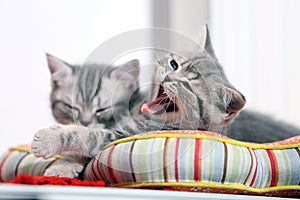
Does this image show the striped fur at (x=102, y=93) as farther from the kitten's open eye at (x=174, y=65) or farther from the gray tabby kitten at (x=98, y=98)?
the kitten's open eye at (x=174, y=65)

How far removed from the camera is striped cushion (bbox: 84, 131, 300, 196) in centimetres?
105

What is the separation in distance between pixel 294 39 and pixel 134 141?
4.64 ft

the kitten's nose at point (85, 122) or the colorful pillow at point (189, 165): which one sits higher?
the kitten's nose at point (85, 122)

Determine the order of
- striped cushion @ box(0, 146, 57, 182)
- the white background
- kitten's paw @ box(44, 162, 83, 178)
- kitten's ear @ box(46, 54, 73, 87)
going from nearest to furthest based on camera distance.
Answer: kitten's paw @ box(44, 162, 83, 178) → striped cushion @ box(0, 146, 57, 182) → kitten's ear @ box(46, 54, 73, 87) → the white background

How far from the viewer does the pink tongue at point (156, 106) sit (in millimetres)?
1188

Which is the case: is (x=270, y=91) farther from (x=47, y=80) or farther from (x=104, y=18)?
(x=47, y=80)

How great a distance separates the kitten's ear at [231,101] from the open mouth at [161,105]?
12 cm

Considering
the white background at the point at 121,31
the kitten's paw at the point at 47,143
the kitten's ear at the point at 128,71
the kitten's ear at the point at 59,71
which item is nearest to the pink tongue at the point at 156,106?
the kitten's ear at the point at 128,71

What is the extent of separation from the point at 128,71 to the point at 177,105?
0.58 feet

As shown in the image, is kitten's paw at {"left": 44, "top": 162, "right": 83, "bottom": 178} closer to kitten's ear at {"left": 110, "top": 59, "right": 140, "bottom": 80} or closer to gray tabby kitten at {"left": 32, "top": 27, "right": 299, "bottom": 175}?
gray tabby kitten at {"left": 32, "top": 27, "right": 299, "bottom": 175}

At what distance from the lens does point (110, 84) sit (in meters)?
1.27

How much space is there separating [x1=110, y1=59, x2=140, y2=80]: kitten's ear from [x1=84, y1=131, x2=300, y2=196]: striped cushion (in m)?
0.22

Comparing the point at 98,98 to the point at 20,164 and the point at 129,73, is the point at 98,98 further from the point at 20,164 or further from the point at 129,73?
the point at 20,164

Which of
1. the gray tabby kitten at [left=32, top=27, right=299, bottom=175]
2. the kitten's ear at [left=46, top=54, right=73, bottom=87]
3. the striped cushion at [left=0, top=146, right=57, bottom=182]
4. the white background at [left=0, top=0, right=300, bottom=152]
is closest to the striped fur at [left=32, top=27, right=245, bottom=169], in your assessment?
the gray tabby kitten at [left=32, top=27, right=299, bottom=175]
